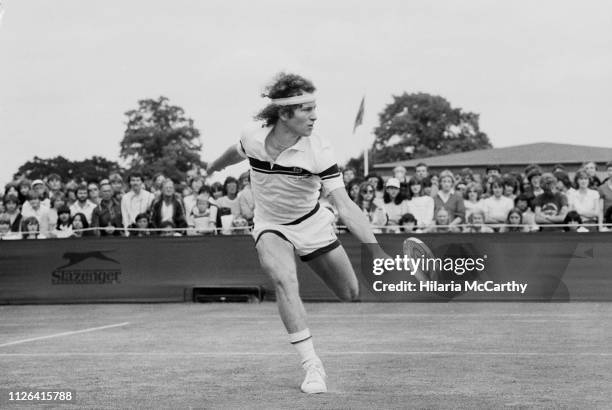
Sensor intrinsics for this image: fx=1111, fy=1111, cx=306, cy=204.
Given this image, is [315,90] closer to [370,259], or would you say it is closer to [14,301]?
[370,259]

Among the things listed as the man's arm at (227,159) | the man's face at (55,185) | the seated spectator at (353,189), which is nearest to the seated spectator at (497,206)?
the seated spectator at (353,189)

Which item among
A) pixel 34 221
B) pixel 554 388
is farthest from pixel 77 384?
pixel 34 221

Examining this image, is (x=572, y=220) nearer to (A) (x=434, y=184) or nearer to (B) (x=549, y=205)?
(B) (x=549, y=205)

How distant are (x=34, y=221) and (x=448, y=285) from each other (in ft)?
24.6

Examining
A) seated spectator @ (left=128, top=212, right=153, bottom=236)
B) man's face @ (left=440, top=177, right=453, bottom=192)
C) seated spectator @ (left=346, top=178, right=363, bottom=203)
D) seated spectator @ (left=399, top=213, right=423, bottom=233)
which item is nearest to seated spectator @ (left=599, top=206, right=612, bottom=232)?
man's face @ (left=440, top=177, right=453, bottom=192)

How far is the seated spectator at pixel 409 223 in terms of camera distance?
1799cm

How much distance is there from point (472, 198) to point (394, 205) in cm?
169

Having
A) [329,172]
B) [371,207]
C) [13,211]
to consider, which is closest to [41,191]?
[13,211]

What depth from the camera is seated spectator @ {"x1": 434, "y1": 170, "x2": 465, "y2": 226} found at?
18.3 m

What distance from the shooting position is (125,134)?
380 ft

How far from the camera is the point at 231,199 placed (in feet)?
63.0

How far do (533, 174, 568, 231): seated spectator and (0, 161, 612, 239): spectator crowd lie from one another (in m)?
0.02

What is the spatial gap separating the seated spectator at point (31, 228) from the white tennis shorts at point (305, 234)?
12.4 m

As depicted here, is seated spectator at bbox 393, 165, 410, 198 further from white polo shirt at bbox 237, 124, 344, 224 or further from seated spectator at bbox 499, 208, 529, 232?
white polo shirt at bbox 237, 124, 344, 224
